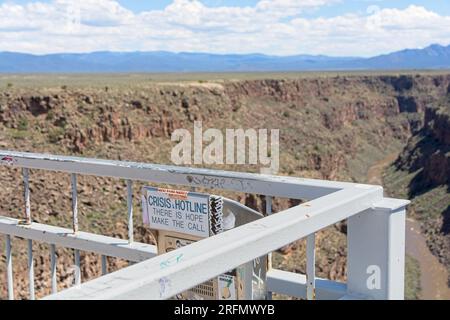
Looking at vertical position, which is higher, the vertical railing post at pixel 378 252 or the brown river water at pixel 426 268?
the vertical railing post at pixel 378 252

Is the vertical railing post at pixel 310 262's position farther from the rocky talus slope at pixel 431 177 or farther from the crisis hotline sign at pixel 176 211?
the rocky talus slope at pixel 431 177

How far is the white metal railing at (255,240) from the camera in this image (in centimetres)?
172

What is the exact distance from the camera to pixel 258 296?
264 cm

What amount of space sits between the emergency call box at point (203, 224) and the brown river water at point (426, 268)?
34.8 metres

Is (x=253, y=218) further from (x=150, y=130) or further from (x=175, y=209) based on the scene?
(x=150, y=130)

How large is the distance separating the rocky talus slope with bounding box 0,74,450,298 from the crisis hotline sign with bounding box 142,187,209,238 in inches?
494

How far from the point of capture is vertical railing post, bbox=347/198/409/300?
2510mm

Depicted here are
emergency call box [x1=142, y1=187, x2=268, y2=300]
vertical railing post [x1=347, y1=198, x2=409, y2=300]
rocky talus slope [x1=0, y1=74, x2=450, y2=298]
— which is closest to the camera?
vertical railing post [x1=347, y1=198, x2=409, y2=300]

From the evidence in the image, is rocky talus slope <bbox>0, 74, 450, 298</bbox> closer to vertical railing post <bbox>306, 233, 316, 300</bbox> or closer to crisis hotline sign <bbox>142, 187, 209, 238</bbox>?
crisis hotline sign <bbox>142, 187, 209, 238</bbox>

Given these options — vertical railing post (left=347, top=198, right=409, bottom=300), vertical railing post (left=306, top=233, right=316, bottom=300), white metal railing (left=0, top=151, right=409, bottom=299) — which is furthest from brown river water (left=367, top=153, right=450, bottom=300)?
vertical railing post (left=306, top=233, right=316, bottom=300)

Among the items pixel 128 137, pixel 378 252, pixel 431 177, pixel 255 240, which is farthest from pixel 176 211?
pixel 431 177

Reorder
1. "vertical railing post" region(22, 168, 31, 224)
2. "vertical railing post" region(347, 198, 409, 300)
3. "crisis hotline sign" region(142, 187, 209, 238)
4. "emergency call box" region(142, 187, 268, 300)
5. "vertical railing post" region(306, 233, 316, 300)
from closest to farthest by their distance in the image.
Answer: "vertical railing post" region(306, 233, 316, 300) → "vertical railing post" region(347, 198, 409, 300) → "emergency call box" region(142, 187, 268, 300) → "crisis hotline sign" region(142, 187, 209, 238) → "vertical railing post" region(22, 168, 31, 224)

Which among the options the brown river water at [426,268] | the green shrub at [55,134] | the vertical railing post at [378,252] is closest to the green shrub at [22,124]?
the green shrub at [55,134]
